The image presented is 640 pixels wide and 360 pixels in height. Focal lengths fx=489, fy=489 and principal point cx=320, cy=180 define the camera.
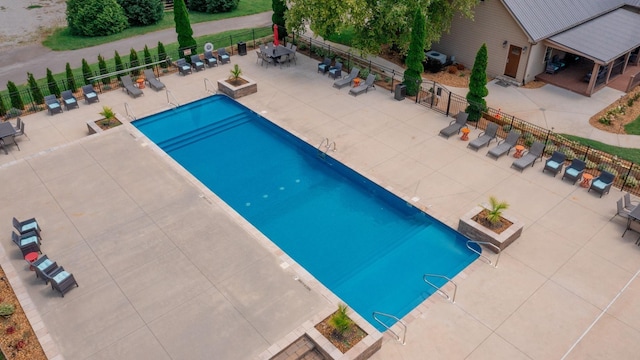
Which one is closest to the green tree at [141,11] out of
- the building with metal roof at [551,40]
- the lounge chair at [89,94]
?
the lounge chair at [89,94]

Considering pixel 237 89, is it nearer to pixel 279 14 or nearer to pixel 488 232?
pixel 279 14

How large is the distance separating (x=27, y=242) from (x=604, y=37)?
30.3 meters

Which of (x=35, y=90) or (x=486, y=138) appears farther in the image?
(x=35, y=90)

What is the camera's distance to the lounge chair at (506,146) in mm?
20688

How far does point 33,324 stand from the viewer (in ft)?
43.1

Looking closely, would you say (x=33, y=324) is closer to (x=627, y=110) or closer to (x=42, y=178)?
(x=42, y=178)

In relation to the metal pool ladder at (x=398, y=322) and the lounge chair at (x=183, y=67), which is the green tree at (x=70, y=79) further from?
the metal pool ladder at (x=398, y=322)

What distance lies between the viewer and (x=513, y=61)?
28.3m

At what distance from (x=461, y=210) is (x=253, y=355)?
943cm

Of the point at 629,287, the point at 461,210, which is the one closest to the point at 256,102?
the point at 461,210

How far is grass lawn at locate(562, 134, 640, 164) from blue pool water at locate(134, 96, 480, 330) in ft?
33.5

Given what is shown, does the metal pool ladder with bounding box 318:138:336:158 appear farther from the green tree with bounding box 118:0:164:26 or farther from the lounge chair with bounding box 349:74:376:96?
the green tree with bounding box 118:0:164:26

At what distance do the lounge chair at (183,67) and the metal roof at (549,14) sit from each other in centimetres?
1813

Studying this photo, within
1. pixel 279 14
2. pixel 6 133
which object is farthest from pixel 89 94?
pixel 279 14
